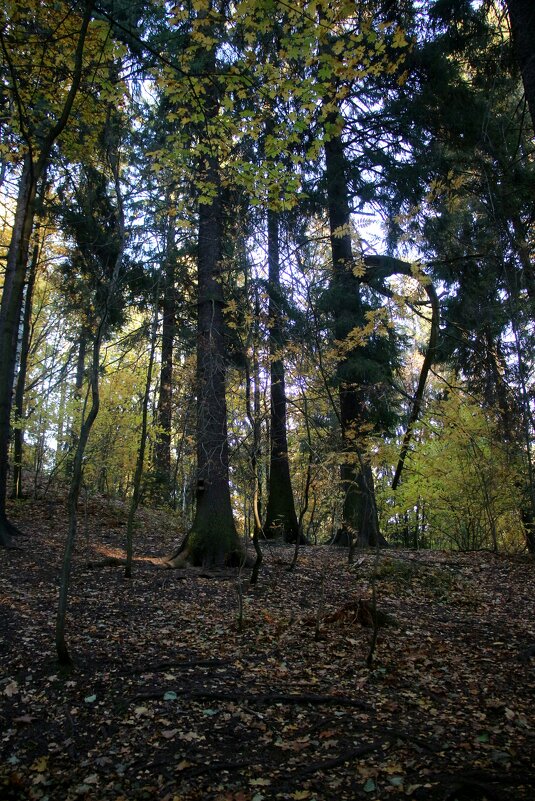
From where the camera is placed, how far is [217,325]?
7836 millimetres

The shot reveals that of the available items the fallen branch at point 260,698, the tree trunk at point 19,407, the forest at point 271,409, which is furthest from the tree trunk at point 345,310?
the tree trunk at point 19,407

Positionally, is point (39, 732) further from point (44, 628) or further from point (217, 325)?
point (217, 325)

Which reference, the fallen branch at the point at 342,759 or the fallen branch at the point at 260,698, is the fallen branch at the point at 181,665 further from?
the fallen branch at the point at 342,759

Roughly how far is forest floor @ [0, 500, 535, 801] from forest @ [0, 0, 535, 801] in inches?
1.0

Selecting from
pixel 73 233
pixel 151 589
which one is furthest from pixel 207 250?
pixel 151 589

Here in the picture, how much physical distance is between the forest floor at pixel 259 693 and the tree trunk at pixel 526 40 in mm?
3524

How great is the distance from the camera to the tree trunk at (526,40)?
9.53 feet

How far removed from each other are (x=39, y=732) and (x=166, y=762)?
914 mm

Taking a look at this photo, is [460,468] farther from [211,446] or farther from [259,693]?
[259,693]

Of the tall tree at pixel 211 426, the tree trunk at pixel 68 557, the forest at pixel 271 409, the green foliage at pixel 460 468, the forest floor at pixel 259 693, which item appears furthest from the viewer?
the green foliage at pixel 460 468

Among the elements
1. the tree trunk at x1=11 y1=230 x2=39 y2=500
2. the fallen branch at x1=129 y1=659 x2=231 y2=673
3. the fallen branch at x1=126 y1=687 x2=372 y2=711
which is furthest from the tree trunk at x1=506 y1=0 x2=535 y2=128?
the tree trunk at x1=11 y1=230 x2=39 y2=500

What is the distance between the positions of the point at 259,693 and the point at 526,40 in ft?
15.3

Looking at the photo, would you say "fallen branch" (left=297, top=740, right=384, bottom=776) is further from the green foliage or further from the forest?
the green foliage

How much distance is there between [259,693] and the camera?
375 centimetres
